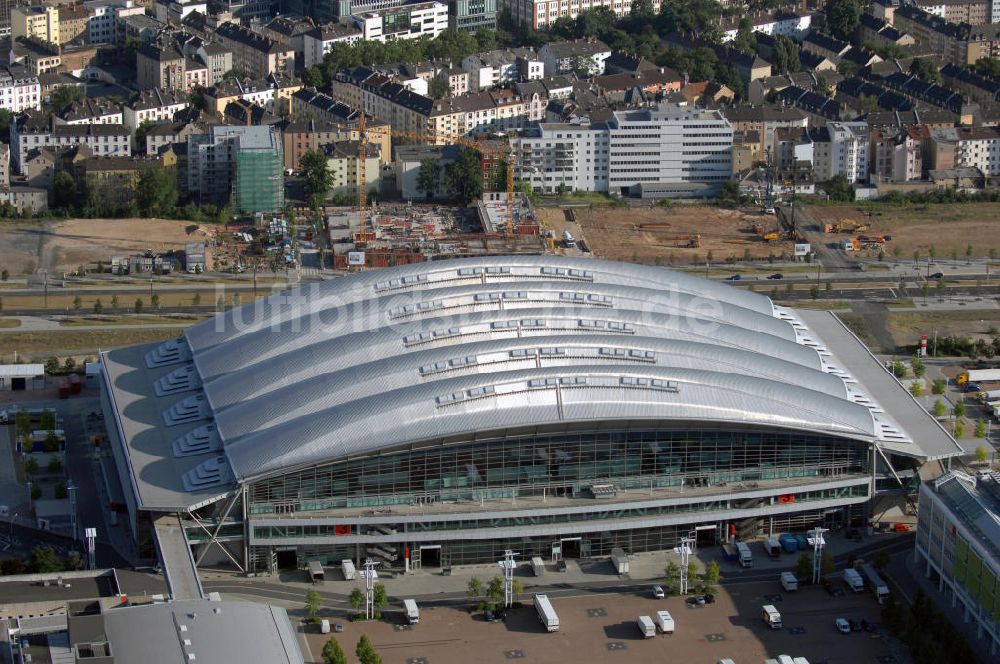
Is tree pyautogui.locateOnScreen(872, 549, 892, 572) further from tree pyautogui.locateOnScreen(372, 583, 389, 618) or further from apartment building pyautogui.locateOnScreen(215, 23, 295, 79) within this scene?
apartment building pyautogui.locateOnScreen(215, 23, 295, 79)

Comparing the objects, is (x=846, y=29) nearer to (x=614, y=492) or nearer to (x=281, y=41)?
(x=281, y=41)

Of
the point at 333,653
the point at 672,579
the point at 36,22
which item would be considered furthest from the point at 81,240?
the point at 333,653

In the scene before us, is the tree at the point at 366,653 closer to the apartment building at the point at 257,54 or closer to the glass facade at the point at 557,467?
the glass facade at the point at 557,467

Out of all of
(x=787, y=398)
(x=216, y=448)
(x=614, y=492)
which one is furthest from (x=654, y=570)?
(x=216, y=448)

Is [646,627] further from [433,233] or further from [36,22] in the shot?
[36,22]

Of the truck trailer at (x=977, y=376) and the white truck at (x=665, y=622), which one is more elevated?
the truck trailer at (x=977, y=376)

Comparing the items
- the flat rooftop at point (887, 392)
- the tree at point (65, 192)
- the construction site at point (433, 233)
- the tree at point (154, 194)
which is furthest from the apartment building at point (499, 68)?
the flat rooftop at point (887, 392)
